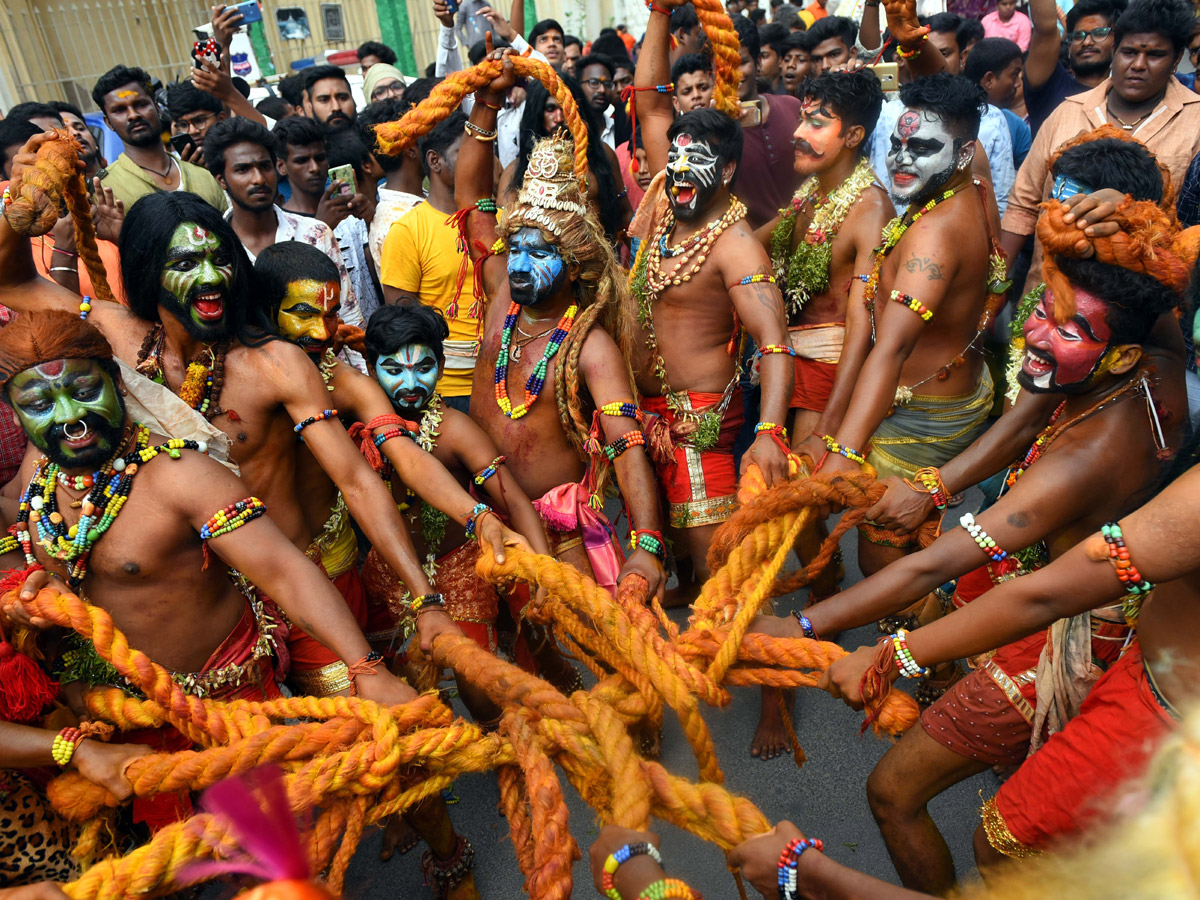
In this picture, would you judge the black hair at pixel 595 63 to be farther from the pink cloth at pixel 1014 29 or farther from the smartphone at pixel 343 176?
the pink cloth at pixel 1014 29

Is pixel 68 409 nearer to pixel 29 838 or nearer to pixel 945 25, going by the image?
pixel 29 838

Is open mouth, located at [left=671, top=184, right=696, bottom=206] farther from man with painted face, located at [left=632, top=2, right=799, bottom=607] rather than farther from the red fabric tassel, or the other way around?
the red fabric tassel

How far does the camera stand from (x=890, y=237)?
11.5 feet

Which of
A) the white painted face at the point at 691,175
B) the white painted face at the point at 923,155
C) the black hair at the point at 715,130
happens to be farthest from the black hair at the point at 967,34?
the white painted face at the point at 691,175

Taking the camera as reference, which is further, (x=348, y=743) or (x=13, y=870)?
(x=13, y=870)

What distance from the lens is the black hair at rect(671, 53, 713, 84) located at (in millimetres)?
5359

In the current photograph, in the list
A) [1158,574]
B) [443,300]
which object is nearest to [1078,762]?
[1158,574]

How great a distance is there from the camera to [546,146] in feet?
10.7

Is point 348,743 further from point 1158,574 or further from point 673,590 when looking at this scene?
point 673,590

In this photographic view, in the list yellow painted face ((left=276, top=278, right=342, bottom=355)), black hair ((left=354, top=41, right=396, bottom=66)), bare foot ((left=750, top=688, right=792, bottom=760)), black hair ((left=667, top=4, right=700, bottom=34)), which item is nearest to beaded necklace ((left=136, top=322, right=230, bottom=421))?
yellow painted face ((left=276, top=278, right=342, bottom=355))

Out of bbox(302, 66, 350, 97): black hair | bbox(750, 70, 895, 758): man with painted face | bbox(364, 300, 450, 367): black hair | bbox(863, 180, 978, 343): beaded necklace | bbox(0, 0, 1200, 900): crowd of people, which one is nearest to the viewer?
bbox(0, 0, 1200, 900): crowd of people

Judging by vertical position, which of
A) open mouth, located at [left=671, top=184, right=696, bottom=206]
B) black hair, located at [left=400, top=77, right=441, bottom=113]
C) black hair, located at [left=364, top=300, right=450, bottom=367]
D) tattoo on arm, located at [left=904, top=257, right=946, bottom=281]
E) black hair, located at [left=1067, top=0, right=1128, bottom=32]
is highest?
black hair, located at [left=1067, top=0, right=1128, bottom=32]

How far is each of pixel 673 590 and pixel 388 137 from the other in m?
2.55

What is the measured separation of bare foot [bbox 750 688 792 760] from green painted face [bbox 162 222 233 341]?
→ 2496 mm
